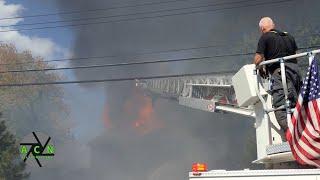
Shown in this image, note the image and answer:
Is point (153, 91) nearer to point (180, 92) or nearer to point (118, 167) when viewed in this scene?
point (180, 92)

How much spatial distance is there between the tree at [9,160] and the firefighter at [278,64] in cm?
2453

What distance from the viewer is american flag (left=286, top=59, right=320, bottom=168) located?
368 cm

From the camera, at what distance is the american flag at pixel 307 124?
368cm

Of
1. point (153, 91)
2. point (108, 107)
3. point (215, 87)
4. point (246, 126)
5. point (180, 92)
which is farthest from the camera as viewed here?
point (108, 107)

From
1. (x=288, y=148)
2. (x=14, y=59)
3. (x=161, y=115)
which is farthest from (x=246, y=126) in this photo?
(x=288, y=148)

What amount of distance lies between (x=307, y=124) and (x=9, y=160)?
25634 mm

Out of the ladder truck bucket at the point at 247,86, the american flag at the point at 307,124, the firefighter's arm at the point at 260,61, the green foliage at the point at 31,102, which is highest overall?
the green foliage at the point at 31,102

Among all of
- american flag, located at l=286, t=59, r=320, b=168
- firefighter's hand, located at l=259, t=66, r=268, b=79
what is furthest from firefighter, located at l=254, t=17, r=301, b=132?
american flag, located at l=286, t=59, r=320, b=168

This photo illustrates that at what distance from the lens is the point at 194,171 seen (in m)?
3.76

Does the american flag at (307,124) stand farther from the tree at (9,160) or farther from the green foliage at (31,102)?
the green foliage at (31,102)

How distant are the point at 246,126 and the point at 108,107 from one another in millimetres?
10138

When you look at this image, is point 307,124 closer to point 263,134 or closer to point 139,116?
point 263,134

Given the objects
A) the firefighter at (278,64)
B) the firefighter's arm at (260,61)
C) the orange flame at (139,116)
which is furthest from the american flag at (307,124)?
the orange flame at (139,116)

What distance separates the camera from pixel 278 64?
4270 millimetres
